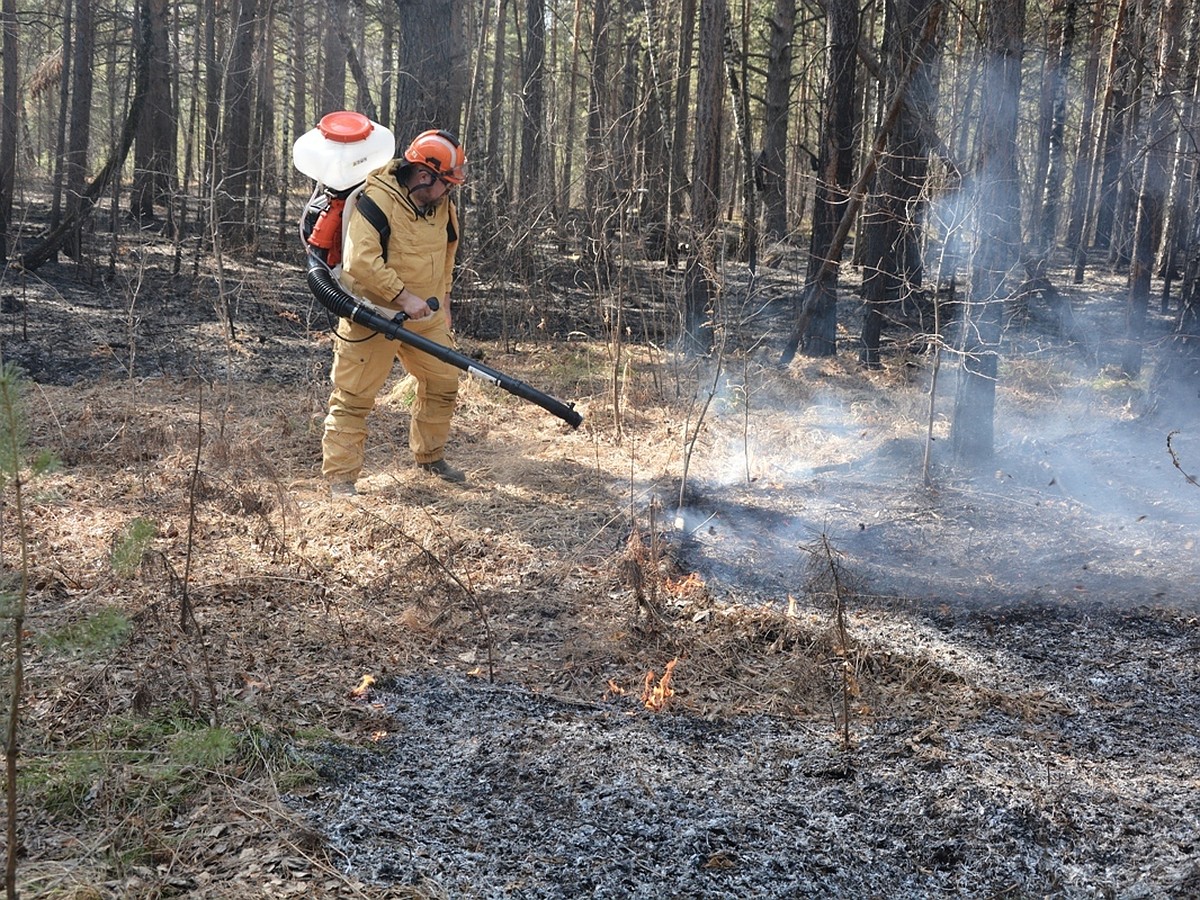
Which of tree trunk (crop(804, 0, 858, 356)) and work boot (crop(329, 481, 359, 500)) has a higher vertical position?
tree trunk (crop(804, 0, 858, 356))

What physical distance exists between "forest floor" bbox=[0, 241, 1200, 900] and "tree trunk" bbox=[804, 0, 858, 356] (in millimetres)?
2378

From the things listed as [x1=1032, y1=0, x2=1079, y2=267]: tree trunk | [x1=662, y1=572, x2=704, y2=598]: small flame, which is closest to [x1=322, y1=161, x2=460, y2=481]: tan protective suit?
[x1=662, y1=572, x2=704, y2=598]: small flame

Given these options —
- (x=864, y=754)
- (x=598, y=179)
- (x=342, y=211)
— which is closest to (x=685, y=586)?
(x=864, y=754)

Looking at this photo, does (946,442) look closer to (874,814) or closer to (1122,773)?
(1122,773)

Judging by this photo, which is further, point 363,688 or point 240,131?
point 240,131

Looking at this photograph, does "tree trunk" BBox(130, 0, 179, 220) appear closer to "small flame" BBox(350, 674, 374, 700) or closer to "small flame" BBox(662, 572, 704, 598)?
"small flame" BBox(662, 572, 704, 598)

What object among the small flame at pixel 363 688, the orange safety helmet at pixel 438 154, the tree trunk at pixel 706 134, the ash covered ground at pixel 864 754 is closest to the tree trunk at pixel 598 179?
the tree trunk at pixel 706 134

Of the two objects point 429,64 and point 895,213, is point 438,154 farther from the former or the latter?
point 895,213

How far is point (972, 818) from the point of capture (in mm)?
3217

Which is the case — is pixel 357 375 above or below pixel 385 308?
below

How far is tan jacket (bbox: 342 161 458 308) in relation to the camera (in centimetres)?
630

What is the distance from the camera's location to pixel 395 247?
6496 millimetres

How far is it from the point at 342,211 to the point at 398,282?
67cm

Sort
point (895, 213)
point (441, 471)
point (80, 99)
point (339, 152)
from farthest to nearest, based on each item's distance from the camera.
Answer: point (80, 99) < point (895, 213) < point (441, 471) < point (339, 152)
